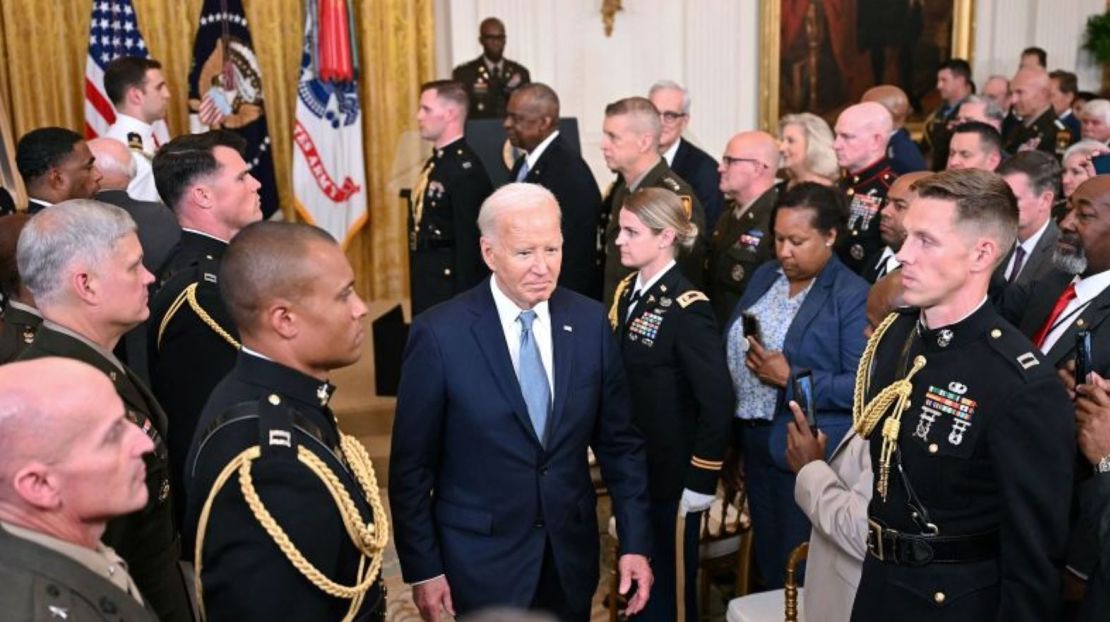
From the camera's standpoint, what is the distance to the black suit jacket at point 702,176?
5.53m

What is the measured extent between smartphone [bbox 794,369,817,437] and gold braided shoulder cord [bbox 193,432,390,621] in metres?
1.31

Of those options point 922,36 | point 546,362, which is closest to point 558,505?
point 546,362

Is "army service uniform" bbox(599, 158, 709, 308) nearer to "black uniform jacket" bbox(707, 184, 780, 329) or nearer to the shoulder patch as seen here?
"black uniform jacket" bbox(707, 184, 780, 329)

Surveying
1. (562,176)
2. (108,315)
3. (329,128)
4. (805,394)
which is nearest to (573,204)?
(562,176)

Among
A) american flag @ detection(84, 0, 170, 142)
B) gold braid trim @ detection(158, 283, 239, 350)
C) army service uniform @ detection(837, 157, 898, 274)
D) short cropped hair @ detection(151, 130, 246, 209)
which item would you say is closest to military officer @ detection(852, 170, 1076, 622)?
gold braid trim @ detection(158, 283, 239, 350)

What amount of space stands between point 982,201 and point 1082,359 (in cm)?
65

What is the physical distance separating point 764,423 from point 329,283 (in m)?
1.83

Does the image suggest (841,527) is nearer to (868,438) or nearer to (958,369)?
(868,438)

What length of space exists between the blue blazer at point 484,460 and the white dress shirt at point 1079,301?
124 centimetres

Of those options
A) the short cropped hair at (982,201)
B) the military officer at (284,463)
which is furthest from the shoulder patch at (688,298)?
the military officer at (284,463)

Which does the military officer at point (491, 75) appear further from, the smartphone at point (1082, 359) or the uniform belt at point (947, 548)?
the uniform belt at point (947, 548)

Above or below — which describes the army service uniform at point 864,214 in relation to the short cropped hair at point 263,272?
below

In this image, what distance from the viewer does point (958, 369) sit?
216cm

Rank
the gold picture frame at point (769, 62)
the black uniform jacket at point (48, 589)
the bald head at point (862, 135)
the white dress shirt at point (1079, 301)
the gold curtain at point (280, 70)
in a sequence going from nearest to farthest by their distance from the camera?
the black uniform jacket at point (48, 589) → the white dress shirt at point (1079, 301) → the bald head at point (862, 135) → the gold curtain at point (280, 70) → the gold picture frame at point (769, 62)
